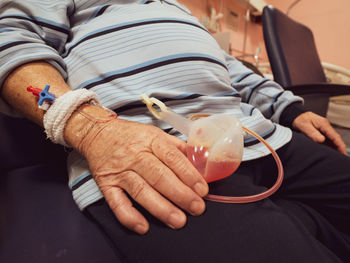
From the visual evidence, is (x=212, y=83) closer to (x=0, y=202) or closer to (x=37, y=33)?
(x=37, y=33)

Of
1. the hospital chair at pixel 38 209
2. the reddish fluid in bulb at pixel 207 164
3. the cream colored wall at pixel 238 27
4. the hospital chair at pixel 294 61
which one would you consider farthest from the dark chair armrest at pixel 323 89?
the cream colored wall at pixel 238 27

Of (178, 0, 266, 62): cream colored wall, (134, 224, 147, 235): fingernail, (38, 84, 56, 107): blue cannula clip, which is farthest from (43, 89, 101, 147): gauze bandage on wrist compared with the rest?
(178, 0, 266, 62): cream colored wall

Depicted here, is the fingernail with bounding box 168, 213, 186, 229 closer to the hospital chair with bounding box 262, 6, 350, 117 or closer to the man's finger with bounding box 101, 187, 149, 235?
the man's finger with bounding box 101, 187, 149, 235

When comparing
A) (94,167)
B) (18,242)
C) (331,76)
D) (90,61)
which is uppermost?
(90,61)

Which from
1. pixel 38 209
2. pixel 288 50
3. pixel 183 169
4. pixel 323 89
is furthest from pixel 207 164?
pixel 288 50

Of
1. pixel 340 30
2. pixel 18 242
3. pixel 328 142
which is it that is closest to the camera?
pixel 18 242

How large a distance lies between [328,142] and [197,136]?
2.32ft

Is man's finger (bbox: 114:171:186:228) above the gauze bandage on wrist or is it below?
below

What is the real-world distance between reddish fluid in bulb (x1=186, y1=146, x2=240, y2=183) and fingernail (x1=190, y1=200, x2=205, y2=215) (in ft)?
0.18

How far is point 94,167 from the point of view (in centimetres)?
39

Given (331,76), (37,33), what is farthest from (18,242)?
(331,76)

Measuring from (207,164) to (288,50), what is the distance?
113 centimetres

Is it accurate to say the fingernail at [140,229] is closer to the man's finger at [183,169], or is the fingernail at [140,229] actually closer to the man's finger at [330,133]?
the man's finger at [183,169]

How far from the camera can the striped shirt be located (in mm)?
487
